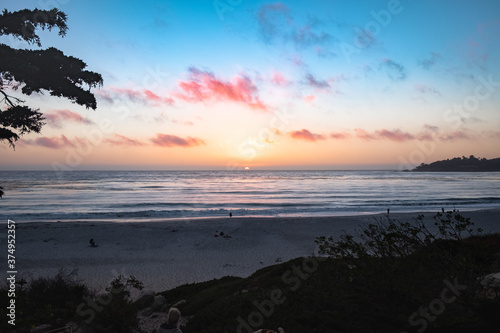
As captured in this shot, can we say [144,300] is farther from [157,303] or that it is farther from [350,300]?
[350,300]

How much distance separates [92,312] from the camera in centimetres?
694

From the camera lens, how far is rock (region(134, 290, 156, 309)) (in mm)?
8078

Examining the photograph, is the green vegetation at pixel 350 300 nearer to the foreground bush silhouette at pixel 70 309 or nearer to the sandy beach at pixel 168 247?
the foreground bush silhouette at pixel 70 309

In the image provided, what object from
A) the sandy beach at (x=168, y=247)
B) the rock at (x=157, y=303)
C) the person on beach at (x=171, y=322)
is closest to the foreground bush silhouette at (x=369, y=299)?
the rock at (x=157, y=303)

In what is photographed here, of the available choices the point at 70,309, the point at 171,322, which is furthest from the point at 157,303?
the point at 171,322

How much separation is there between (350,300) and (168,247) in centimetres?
1333

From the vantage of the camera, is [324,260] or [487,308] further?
[324,260]

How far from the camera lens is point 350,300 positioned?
5973 millimetres

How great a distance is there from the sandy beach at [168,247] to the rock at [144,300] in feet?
8.37

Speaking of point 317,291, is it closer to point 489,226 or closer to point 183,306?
point 183,306

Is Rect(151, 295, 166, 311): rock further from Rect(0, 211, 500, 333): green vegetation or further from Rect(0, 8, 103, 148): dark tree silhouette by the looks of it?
Rect(0, 8, 103, 148): dark tree silhouette

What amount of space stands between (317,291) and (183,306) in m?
3.44

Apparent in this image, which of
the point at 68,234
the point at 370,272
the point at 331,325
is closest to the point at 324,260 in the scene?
the point at 370,272

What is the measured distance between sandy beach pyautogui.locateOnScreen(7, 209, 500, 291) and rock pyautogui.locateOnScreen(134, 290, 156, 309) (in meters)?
2.55
